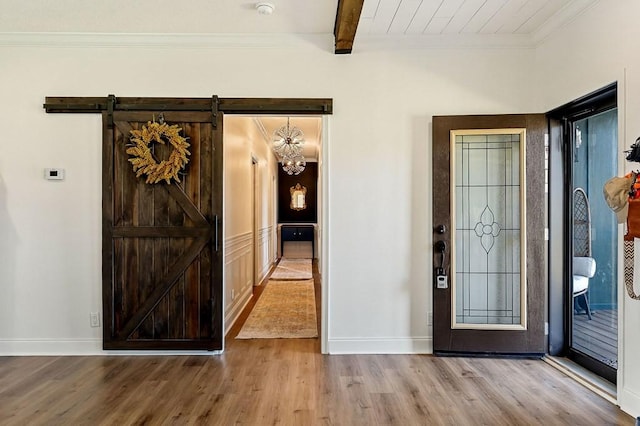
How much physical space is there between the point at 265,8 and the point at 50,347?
3.36 metres

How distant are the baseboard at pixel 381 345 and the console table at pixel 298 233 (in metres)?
7.09

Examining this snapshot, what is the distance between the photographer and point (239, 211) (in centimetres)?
491

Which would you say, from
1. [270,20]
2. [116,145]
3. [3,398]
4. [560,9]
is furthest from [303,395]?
[560,9]

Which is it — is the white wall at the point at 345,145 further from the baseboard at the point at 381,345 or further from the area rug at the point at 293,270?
the area rug at the point at 293,270

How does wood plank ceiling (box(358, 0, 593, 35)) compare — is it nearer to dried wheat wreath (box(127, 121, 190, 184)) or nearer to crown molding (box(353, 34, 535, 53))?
crown molding (box(353, 34, 535, 53))

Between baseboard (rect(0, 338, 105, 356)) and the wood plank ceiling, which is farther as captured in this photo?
baseboard (rect(0, 338, 105, 356))

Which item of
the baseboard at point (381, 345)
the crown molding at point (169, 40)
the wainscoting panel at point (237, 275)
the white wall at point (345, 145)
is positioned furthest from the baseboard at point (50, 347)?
the crown molding at point (169, 40)

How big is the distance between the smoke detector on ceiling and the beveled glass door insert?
5.93ft

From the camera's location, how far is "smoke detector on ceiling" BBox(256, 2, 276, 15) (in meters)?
2.90

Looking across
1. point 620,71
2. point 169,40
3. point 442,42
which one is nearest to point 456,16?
point 442,42

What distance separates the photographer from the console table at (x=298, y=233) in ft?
34.4

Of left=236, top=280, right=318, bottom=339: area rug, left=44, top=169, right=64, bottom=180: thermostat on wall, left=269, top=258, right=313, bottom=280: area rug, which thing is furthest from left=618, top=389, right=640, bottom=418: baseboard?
left=269, top=258, right=313, bottom=280: area rug

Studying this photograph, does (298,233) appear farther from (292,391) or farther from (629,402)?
(629,402)

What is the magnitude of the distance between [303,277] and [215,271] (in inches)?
160
